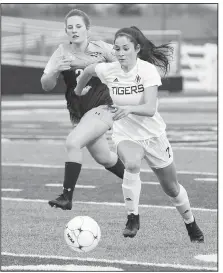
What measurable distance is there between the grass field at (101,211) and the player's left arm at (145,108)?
1.24 metres

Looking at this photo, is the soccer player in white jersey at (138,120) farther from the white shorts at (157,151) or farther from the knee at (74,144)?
the knee at (74,144)

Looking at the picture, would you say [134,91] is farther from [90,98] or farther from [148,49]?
[90,98]

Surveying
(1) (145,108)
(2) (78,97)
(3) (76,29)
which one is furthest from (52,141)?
(1) (145,108)

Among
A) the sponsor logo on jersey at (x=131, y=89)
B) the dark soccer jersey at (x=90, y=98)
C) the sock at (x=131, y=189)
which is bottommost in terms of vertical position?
the sock at (x=131, y=189)

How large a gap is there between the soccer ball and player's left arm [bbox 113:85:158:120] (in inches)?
42.6

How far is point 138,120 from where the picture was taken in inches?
301

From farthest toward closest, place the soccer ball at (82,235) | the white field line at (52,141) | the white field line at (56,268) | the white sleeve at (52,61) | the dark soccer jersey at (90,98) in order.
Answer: the white field line at (52,141) → the dark soccer jersey at (90,98) → the white sleeve at (52,61) → the soccer ball at (82,235) → the white field line at (56,268)

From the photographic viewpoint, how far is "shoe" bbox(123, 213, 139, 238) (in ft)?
25.2

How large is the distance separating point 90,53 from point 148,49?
1.27m

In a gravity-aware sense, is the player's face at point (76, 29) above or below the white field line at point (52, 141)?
above

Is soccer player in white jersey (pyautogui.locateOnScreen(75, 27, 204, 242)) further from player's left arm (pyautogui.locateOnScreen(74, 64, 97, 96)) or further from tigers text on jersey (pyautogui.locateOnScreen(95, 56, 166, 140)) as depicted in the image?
player's left arm (pyautogui.locateOnScreen(74, 64, 97, 96))

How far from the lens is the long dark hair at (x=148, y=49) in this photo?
7.39 metres

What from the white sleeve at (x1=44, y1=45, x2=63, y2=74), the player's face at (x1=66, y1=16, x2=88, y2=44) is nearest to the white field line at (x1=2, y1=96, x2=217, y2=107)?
the white sleeve at (x1=44, y1=45, x2=63, y2=74)

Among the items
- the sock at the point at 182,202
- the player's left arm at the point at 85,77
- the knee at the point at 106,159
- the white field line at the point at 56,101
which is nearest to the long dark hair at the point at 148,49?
A: the player's left arm at the point at 85,77
